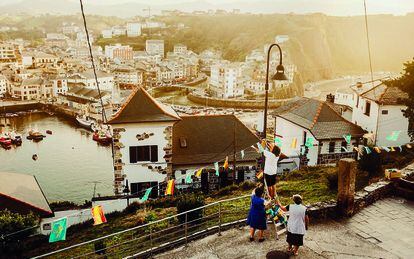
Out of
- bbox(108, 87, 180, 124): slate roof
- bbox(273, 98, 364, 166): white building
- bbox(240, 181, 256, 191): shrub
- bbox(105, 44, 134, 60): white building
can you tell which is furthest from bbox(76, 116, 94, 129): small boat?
bbox(105, 44, 134, 60): white building

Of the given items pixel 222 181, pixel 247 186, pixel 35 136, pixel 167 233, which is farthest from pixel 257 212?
pixel 35 136

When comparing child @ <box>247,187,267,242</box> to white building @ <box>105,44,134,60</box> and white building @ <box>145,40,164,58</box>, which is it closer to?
white building @ <box>105,44,134,60</box>

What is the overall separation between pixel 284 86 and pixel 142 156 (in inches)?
4042

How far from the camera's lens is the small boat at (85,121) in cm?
8006

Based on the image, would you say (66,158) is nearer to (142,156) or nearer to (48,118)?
(48,118)

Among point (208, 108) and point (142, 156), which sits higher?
point (142, 156)

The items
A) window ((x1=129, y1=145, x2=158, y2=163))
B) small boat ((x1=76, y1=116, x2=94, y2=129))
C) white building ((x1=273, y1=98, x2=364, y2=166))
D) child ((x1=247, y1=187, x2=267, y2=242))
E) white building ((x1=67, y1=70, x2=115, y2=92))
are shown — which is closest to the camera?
child ((x1=247, y1=187, x2=267, y2=242))

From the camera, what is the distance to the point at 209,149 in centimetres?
2325

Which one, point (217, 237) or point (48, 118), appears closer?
point (217, 237)

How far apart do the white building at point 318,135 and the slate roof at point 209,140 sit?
3.13 meters

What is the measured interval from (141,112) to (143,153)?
2098mm

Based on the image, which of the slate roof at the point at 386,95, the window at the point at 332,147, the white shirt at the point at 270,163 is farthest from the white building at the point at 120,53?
the white shirt at the point at 270,163

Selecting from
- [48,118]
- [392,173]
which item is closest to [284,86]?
[48,118]

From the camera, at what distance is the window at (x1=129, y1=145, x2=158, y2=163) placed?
2084cm
